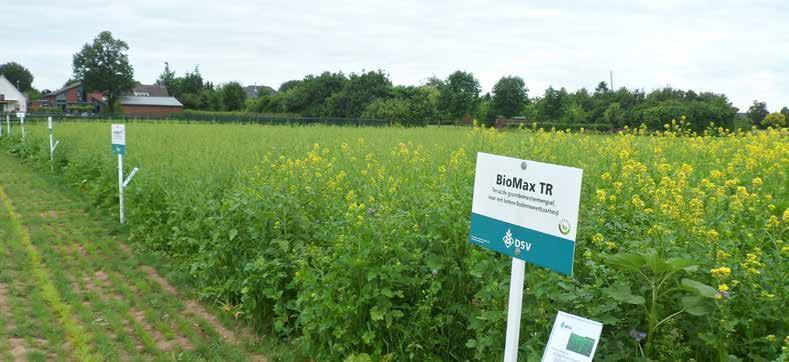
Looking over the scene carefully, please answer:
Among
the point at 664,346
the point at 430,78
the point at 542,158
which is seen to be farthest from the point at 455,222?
the point at 430,78

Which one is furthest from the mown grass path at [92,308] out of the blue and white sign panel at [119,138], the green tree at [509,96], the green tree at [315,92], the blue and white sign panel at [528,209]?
the green tree at [315,92]

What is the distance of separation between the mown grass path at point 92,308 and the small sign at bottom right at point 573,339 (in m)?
2.92

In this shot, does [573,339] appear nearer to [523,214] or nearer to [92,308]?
[523,214]

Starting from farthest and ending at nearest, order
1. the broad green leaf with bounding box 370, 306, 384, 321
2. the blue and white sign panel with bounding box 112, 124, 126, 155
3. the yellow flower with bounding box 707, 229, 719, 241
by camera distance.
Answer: the blue and white sign panel with bounding box 112, 124, 126, 155 < the broad green leaf with bounding box 370, 306, 384, 321 < the yellow flower with bounding box 707, 229, 719, 241

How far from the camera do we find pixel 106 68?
73.2 metres

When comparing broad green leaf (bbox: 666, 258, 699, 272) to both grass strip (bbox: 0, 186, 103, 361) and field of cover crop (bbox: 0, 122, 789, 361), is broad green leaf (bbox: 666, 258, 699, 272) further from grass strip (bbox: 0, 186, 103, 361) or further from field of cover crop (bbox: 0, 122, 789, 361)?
grass strip (bbox: 0, 186, 103, 361)

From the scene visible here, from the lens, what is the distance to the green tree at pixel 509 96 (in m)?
45.5

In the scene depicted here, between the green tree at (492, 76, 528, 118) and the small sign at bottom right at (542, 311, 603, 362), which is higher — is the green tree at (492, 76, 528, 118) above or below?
above

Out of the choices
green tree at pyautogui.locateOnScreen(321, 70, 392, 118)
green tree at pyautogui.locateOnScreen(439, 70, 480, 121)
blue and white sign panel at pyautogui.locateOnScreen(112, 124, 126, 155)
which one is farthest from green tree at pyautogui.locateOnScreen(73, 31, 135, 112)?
blue and white sign panel at pyautogui.locateOnScreen(112, 124, 126, 155)

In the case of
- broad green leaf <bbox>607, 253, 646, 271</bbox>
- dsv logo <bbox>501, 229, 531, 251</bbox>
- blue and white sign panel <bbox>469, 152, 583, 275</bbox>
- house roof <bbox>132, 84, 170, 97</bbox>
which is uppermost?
house roof <bbox>132, 84, 170, 97</bbox>

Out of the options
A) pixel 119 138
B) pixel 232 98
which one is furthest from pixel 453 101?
pixel 119 138

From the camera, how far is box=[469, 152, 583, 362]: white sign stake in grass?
242cm

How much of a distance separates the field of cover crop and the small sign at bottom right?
0.45 m

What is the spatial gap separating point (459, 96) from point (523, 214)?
152 ft
